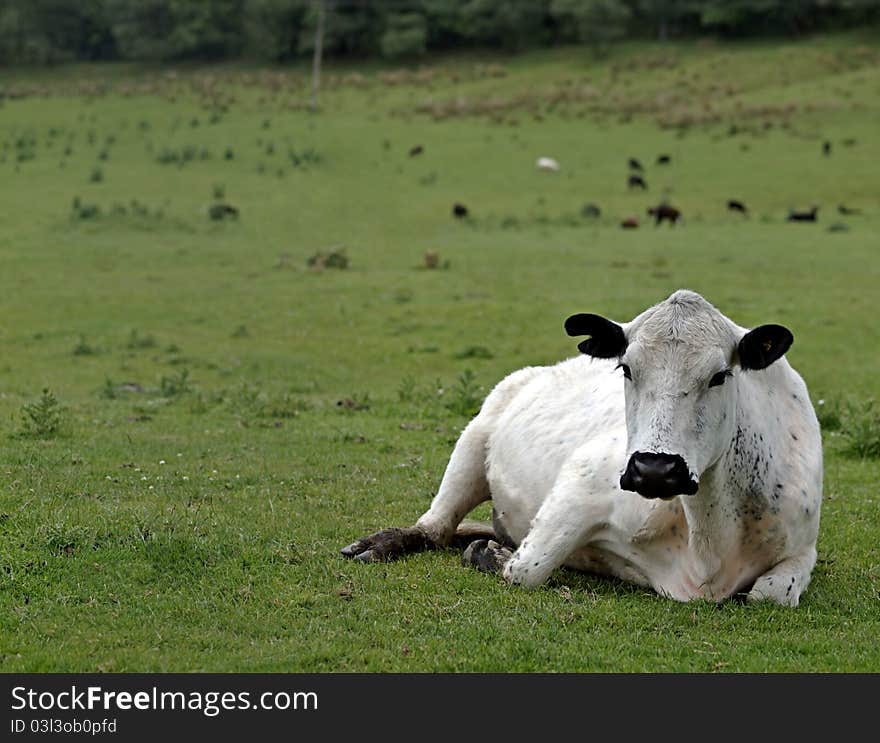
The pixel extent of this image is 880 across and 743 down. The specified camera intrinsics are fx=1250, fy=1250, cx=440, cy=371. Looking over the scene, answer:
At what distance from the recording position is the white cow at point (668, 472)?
6980 millimetres

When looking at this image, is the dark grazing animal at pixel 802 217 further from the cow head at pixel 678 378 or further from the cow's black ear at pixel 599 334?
the cow's black ear at pixel 599 334

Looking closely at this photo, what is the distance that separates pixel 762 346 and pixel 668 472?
3.95 feet

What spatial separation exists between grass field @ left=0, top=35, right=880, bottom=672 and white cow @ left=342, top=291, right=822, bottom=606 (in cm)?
29

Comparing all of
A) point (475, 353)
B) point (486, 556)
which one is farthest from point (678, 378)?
point (475, 353)

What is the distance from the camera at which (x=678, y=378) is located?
6953 millimetres

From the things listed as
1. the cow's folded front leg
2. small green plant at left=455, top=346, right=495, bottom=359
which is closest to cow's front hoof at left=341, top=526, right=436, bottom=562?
the cow's folded front leg

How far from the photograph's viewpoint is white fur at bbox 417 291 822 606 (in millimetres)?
7012

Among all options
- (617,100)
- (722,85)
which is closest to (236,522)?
(617,100)

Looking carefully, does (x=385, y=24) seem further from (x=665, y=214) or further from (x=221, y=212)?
(x=665, y=214)

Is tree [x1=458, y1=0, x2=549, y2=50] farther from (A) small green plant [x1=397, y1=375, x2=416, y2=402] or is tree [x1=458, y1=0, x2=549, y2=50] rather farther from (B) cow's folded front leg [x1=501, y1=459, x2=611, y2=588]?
(B) cow's folded front leg [x1=501, y1=459, x2=611, y2=588]

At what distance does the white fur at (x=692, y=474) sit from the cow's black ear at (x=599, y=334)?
9 centimetres

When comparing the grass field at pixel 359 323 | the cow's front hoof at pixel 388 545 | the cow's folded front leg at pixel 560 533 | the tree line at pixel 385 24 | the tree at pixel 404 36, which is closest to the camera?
the grass field at pixel 359 323

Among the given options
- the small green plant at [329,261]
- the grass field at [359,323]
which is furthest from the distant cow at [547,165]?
the small green plant at [329,261]

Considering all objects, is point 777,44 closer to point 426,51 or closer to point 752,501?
point 426,51
